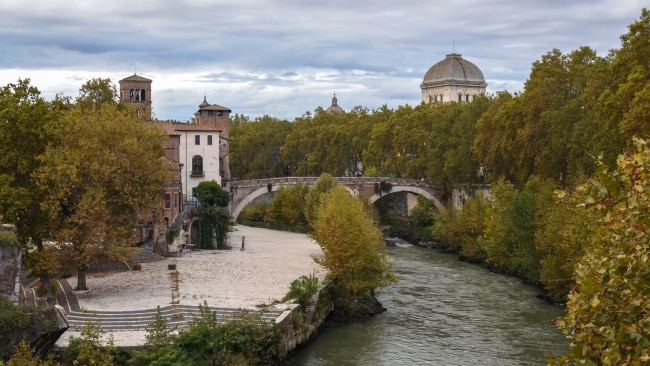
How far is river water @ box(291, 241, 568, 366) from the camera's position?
27.4 m

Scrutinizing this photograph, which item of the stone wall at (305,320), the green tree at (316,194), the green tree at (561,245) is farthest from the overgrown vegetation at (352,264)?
the green tree at (316,194)

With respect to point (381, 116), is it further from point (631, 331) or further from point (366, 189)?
point (631, 331)

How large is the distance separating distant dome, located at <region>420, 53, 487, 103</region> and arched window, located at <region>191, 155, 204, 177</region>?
6122 centimetres

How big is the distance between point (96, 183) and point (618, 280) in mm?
22837

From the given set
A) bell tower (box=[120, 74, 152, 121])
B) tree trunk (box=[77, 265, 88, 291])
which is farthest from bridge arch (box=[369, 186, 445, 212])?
tree trunk (box=[77, 265, 88, 291])

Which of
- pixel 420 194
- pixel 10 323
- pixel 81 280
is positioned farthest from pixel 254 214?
pixel 10 323

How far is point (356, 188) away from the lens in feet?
237

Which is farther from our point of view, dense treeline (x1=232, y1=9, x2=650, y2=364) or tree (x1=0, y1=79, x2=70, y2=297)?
tree (x1=0, y1=79, x2=70, y2=297)

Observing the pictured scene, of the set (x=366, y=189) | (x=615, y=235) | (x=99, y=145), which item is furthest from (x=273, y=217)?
(x=615, y=235)

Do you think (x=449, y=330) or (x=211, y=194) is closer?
(x=449, y=330)

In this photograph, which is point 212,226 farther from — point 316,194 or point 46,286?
point 46,286

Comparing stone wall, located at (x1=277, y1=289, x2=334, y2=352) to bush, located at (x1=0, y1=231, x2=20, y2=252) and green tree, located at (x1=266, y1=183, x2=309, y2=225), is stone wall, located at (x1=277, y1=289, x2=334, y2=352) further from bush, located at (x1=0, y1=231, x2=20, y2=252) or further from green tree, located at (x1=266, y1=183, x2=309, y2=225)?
green tree, located at (x1=266, y1=183, x2=309, y2=225)

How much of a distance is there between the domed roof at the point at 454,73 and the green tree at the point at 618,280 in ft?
379

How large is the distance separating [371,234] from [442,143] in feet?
112
